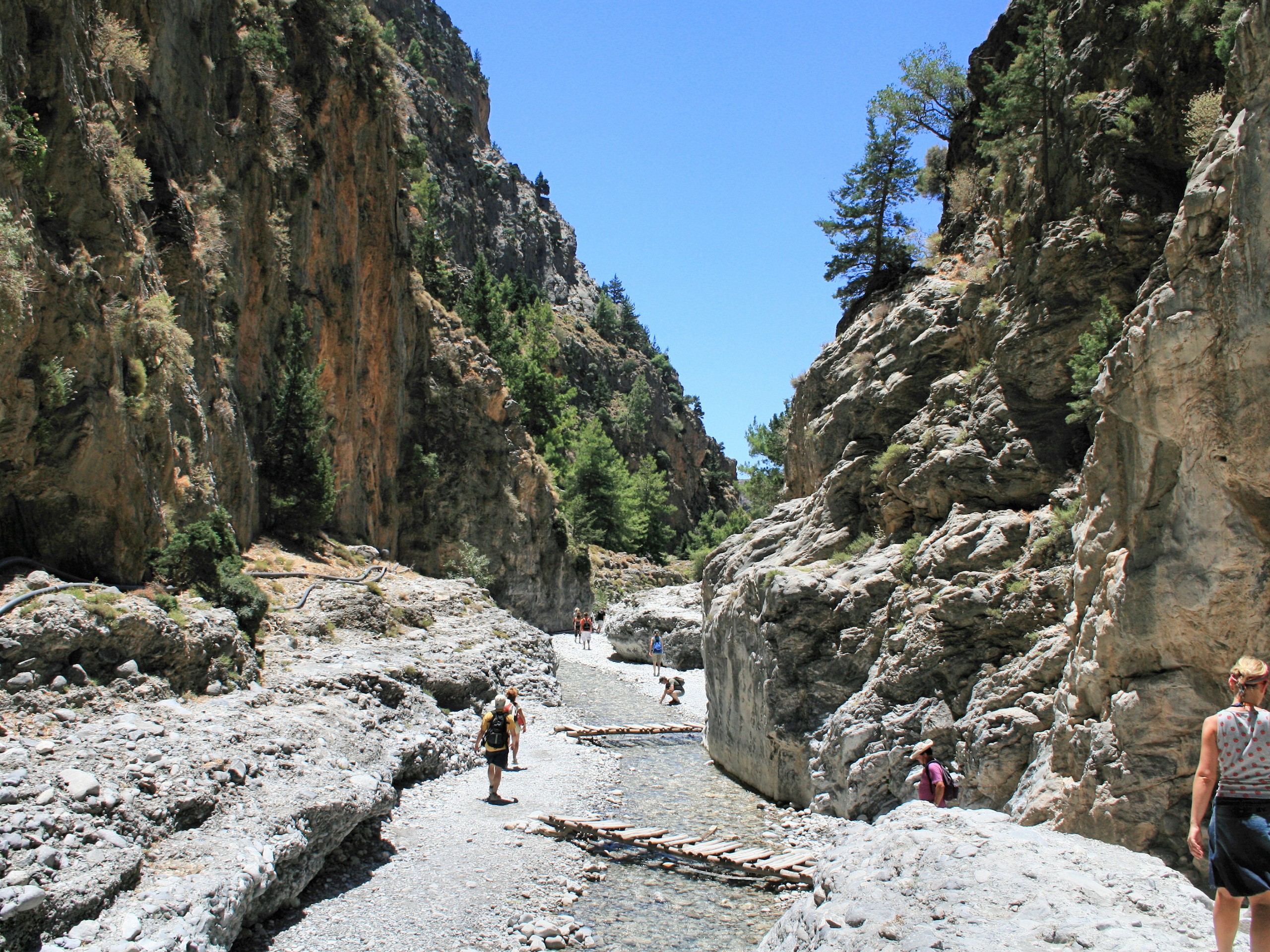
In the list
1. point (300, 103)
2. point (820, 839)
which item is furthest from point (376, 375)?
point (820, 839)

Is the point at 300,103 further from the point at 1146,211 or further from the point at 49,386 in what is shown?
the point at 1146,211

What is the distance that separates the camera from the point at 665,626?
39.2 m

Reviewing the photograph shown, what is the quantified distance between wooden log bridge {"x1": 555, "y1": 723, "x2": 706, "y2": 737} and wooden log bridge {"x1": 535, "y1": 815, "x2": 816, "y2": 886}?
7899 mm

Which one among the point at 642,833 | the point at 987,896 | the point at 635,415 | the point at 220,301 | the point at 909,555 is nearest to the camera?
the point at 987,896

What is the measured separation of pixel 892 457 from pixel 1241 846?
464 inches

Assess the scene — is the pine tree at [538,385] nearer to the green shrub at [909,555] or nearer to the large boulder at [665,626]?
the large boulder at [665,626]

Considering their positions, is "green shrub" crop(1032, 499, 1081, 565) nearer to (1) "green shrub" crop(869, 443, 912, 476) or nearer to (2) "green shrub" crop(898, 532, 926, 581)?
(2) "green shrub" crop(898, 532, 926, 581)

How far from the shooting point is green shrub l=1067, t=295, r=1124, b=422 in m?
11.9

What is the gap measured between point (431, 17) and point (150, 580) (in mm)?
122560

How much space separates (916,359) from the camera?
690 inches

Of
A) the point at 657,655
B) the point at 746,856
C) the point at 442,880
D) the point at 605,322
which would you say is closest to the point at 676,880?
the point at 746,856

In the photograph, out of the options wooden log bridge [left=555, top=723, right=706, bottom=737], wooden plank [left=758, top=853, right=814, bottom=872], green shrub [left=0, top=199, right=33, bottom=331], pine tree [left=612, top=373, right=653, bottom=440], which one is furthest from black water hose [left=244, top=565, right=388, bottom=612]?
pine tree [left=612, top=373, right=653, bottom=440]

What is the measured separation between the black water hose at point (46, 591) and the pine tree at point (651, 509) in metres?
58.6

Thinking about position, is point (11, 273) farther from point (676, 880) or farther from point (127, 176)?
point (676, 880)
